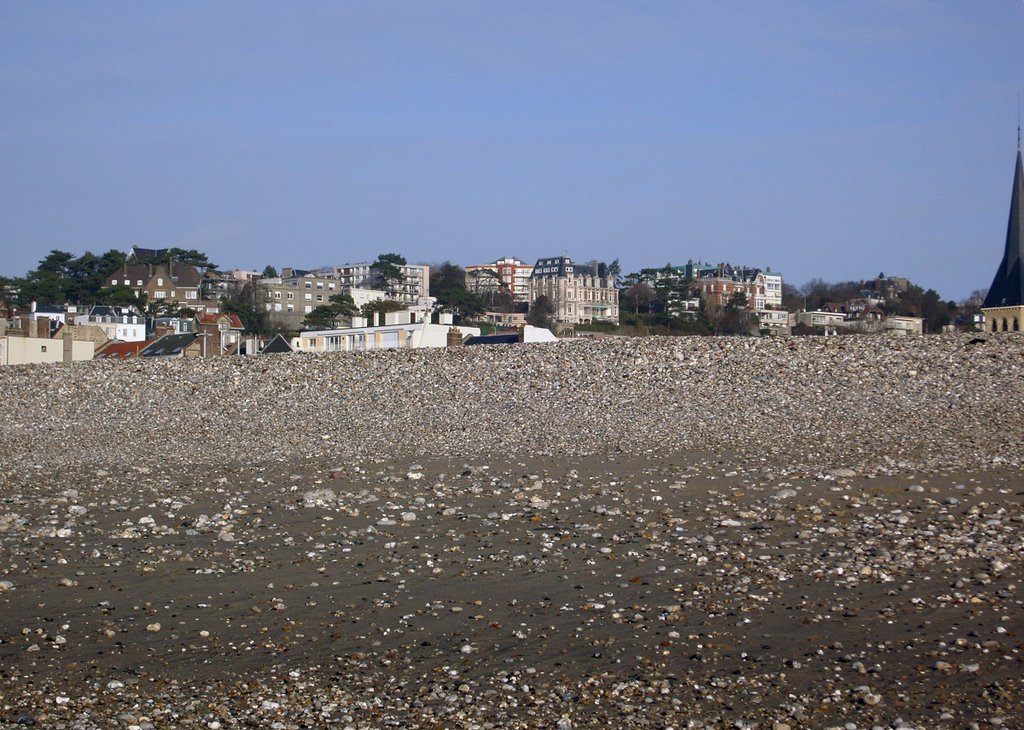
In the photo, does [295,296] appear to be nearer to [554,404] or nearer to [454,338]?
[454,338]

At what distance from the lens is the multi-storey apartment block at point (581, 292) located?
3834 inches

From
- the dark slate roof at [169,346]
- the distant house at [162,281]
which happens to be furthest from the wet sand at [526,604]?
the distant house at [162,281]

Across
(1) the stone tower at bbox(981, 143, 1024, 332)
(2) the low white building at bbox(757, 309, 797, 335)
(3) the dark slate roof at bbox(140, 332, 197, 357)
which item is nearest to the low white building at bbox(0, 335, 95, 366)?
(3) the dark slate roof at bbox(140, 332, 197, 357)

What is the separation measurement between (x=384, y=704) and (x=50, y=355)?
40.9 m

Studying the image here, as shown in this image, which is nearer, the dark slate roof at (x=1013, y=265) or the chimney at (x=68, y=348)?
the chimney at (x=68, y=348)

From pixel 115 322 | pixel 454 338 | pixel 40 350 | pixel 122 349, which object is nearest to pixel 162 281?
pixel 115 322

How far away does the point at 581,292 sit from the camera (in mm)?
101688

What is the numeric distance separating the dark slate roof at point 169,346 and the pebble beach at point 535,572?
22608 millimetres

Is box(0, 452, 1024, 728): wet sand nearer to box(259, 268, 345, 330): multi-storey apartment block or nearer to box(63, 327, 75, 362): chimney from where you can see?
box(63, 327, 75, 362): chimney

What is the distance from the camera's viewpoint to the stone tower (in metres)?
43.7

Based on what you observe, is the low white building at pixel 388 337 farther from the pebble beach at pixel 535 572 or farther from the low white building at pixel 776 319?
the low white building at pixel 776 319

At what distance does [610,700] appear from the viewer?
6688mm

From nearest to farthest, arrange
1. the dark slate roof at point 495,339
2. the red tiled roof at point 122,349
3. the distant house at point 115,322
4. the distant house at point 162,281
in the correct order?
the dark slate roof at point 495,339, the red tiled roof at point 122,349, the distant house at point 115,322, the distant house at point 162,281

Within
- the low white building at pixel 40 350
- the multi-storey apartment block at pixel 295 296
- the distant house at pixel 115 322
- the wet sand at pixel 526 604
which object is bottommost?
the wet sand at pixel 526 604
